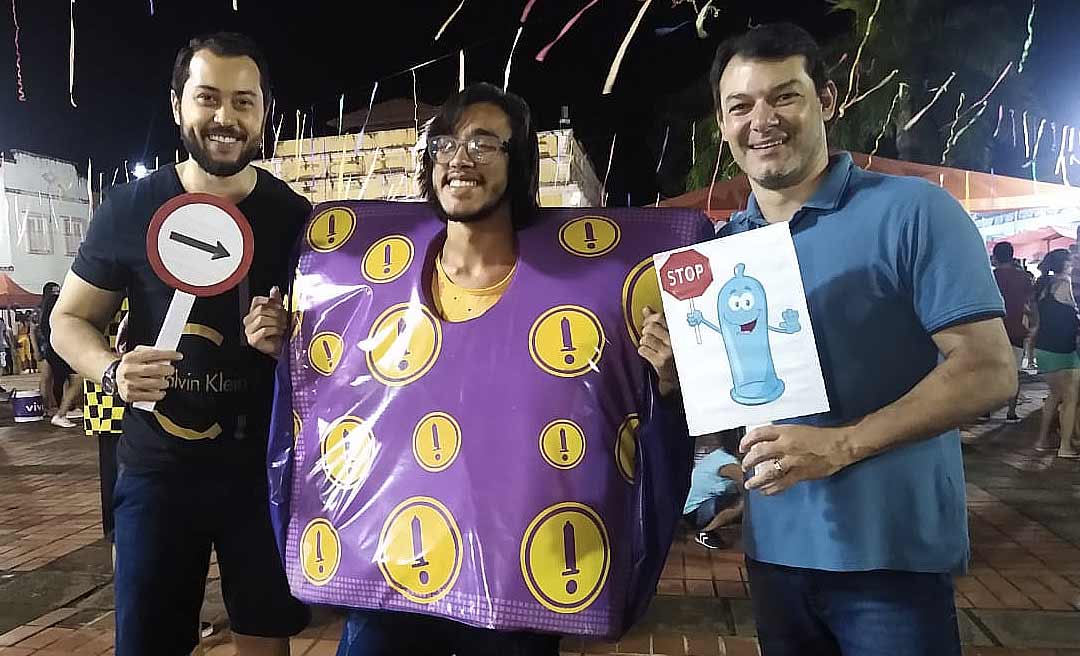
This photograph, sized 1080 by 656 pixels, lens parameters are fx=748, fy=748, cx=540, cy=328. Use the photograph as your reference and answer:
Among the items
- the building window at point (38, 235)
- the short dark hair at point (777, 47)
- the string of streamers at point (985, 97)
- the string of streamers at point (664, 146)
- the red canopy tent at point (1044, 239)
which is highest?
the string of streamers at point (985, 97)

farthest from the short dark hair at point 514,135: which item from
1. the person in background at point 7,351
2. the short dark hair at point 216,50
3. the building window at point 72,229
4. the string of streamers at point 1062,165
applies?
the person in background at point 7,351

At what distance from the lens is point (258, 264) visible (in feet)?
5.29

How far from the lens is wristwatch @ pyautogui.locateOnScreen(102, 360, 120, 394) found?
152 centimetres

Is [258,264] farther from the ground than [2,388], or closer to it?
farther from the ground

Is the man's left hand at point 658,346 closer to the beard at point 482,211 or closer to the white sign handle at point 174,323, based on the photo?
the beard at point 482,211

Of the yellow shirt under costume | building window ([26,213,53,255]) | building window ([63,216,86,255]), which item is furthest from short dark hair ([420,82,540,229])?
building window ([26,213,53,255])

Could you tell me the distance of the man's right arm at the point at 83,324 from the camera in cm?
160

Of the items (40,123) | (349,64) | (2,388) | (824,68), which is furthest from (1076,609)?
(2,388)

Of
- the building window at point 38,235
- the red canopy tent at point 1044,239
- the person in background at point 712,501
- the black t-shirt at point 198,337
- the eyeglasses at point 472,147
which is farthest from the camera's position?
the building window at point 38,235

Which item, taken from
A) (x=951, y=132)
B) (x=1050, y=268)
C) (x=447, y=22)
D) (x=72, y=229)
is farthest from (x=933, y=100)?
(x=72, y=229)

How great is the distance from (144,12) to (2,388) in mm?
9841

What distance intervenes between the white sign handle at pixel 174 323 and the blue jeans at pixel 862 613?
4.01 ft

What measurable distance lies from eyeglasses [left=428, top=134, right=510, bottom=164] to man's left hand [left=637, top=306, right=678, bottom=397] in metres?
0.41

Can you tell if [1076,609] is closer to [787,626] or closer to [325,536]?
[787,626]
